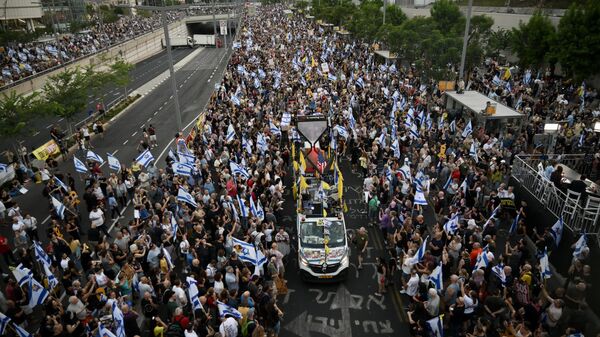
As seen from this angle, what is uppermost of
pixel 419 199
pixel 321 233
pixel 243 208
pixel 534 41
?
pixel 534 41

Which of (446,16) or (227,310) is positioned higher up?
(446,16)

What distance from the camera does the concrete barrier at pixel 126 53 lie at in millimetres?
37906

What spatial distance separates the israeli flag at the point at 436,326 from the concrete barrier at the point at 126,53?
33972 millimetres

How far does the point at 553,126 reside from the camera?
66.8ft

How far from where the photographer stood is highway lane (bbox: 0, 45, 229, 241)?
20188mm

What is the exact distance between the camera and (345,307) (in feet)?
42.2

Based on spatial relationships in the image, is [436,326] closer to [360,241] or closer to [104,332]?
[360,241]

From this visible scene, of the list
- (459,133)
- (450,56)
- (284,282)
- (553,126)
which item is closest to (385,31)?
(450,56)

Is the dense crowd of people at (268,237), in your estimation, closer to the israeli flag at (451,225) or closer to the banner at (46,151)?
the israeli flag at (451,225)

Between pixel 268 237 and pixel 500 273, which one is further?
pixel 268 237

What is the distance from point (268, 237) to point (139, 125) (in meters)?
23.0

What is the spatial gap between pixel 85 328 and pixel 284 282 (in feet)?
18.0

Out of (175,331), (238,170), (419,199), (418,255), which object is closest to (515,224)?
(419,199)

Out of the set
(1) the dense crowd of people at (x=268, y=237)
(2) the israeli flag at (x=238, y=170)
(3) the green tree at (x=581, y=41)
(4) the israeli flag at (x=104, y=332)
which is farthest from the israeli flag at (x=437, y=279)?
(3) the green tree at (x=581, y=41)
